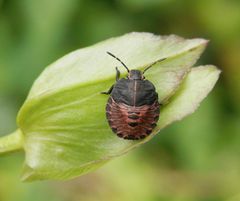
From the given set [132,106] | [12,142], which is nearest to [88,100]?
[132,106]

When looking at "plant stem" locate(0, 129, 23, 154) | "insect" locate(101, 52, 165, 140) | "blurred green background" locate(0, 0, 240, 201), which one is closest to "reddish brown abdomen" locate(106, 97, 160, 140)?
"insect" locate(101, 52, 165, 140)

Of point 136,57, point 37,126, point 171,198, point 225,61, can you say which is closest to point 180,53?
point 136,57

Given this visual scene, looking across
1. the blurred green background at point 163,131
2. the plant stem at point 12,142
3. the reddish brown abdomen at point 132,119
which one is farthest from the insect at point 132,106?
the blurred green background at point 163,131

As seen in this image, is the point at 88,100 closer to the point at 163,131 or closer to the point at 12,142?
the point at 12,142

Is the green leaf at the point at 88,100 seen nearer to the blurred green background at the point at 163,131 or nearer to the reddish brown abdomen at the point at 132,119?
the reddish brown abdomen at the point at 132,119

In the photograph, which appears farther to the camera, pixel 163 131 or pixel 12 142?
pixel 163 131
